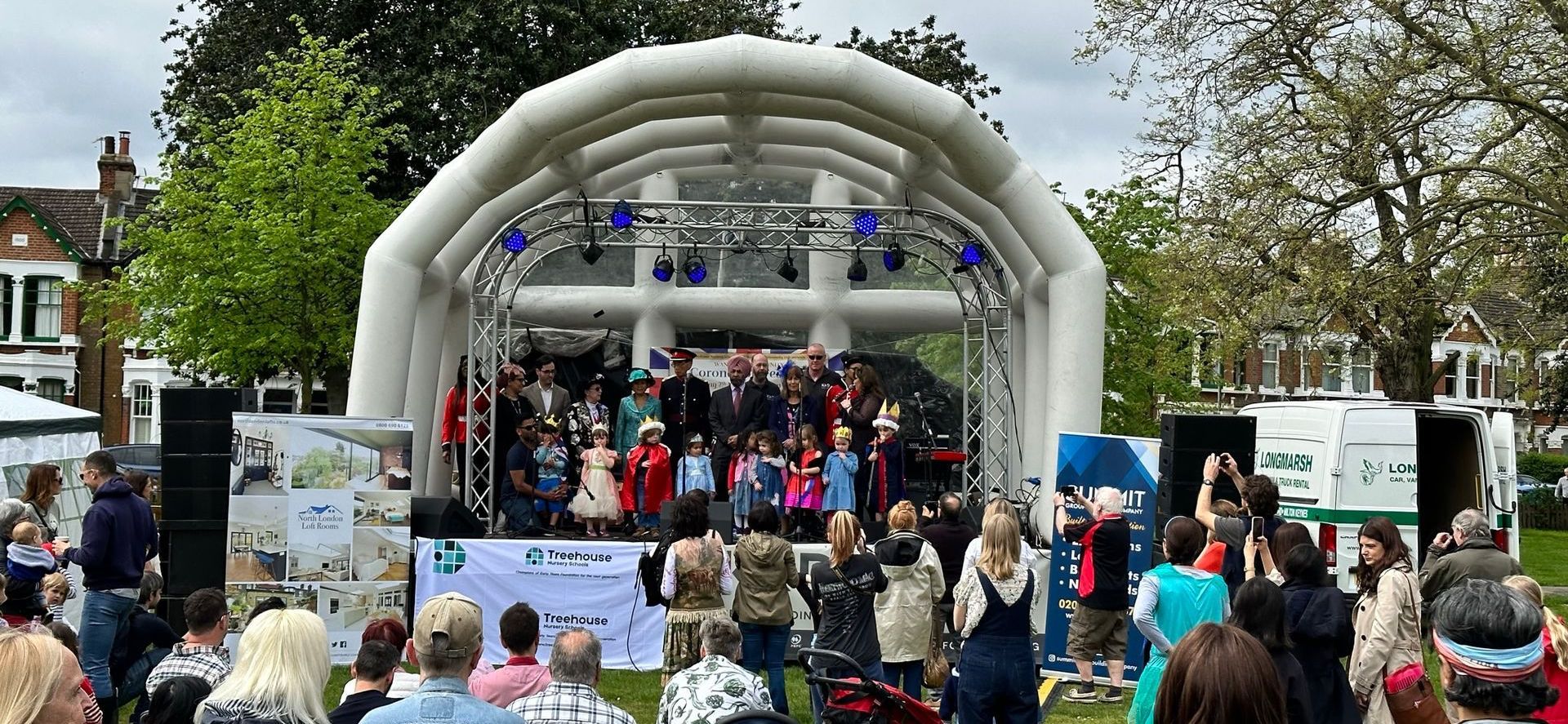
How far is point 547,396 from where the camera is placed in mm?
15375

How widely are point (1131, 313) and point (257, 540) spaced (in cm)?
1769

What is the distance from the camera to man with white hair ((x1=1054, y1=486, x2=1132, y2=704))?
1032cm

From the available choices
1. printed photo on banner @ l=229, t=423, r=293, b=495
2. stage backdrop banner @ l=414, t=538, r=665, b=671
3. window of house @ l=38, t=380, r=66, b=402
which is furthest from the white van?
window of house @ l=38, t=380, r=66, b=402

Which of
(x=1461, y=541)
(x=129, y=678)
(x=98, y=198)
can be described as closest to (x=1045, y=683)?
(x=1461, y=541)

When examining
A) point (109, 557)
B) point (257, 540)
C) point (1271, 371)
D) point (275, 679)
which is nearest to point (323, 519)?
point (257, 540)

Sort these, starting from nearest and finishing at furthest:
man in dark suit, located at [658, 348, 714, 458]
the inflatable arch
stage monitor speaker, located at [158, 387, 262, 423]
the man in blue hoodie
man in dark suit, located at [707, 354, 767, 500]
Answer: the man in blue hoodie < stage monitor speaker, located at [158, 387, 262, 423] < the inflatable arch < man in dark suit, located at [707, 354, 767, 500] < man in dark suit, located at [658, 348, 714, 458]

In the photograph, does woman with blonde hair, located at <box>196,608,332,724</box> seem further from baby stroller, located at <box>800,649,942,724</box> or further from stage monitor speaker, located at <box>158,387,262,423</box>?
stage monitor speaker, located at <box>158,387,262,423</box>

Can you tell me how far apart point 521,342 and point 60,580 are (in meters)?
10.8

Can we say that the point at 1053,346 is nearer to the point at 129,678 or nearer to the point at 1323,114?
the point at 1323,114

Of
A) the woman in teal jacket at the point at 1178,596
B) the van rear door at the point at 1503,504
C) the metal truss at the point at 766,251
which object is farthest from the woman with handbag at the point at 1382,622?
the metal truss at the point at 766,251

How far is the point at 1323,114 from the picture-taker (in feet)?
53.3

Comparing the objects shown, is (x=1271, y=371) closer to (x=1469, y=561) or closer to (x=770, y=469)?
(x=770, y=469)

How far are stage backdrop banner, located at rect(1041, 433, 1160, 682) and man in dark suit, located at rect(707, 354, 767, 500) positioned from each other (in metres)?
4.67

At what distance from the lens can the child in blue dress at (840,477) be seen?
1430cm
